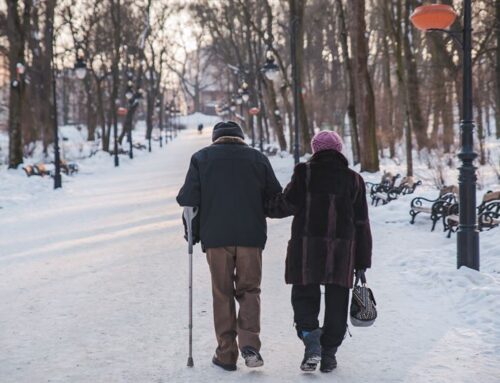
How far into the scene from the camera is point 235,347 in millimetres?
4512

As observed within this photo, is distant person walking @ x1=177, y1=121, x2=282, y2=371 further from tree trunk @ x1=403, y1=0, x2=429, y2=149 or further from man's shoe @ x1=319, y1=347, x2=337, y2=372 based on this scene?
tree trunk @ x1=403, y1=0, x2=429, y2=149

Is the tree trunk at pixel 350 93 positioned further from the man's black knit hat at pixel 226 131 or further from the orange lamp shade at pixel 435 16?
the man's black knit hat at pixel 226 131

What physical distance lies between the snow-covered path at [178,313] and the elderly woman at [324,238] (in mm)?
370

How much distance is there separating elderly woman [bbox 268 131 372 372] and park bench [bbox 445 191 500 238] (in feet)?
17.6

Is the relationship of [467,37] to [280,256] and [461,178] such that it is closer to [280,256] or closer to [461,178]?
[461,178]

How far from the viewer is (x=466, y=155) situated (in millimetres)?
7211

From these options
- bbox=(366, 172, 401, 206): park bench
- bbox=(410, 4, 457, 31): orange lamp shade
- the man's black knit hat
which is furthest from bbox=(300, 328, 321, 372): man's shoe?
bbox=(366, 172, 401, 206): park bench

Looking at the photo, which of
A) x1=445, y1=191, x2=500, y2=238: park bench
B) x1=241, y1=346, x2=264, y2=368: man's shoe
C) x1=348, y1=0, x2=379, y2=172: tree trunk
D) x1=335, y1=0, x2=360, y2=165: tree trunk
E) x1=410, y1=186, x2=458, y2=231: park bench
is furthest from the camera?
x1=335, y1=0, x2=360, y2=165: tree trunk

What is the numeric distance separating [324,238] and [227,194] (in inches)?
30.0

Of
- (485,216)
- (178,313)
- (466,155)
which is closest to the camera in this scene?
(178,313)

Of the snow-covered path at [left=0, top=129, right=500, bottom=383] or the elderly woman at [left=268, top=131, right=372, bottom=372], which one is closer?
the elderly woman at [left=268, top=131, right=372, bottom=372]

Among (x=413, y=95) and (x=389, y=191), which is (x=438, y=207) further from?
(x=413, y=95)

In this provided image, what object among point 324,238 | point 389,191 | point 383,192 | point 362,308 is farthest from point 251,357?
point 383,192

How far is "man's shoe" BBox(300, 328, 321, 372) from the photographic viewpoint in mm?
4277
